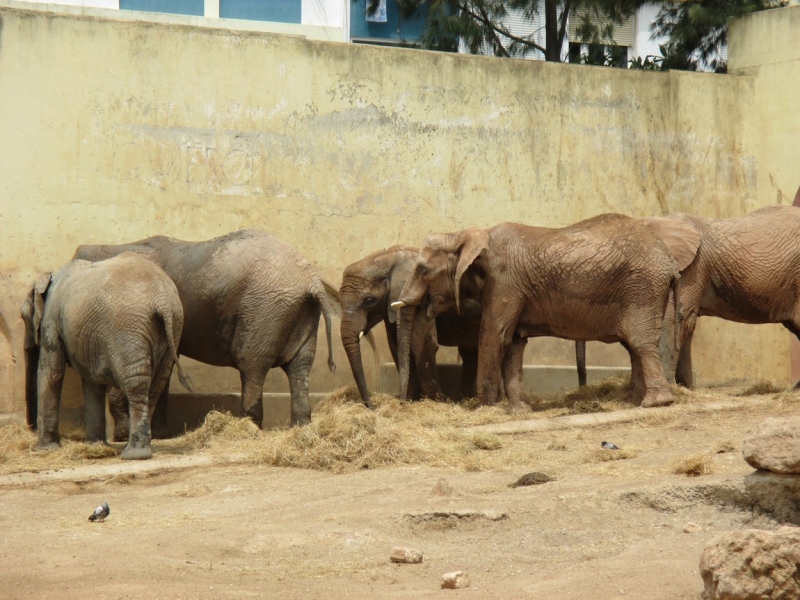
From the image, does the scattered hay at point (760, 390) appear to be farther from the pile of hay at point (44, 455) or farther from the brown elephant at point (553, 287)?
the pile of hay at point (44, 455)

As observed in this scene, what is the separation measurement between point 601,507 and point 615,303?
4.96 meters

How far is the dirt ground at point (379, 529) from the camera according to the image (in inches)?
254

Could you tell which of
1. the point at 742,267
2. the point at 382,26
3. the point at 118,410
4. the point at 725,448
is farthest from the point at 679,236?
the point at 382,26

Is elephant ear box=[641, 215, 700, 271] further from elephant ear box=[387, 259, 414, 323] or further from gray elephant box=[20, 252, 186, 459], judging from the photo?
gray elephant box=[20, 252, 186, 459]

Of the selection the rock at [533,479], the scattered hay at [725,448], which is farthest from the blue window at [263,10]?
the rock at [533,479]

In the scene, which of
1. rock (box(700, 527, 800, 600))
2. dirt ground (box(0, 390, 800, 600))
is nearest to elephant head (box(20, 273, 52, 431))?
dirt ground (box(0, 390, 800, 600))

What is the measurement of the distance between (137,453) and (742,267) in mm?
6359

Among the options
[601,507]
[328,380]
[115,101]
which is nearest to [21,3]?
[115,101]

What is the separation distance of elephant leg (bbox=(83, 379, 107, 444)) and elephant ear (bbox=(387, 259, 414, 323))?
3.26 m

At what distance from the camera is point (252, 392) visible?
12234 mm

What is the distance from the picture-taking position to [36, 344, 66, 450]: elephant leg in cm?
1115

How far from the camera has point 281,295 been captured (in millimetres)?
12125

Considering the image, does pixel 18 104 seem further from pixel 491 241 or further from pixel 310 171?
pixel 491 241

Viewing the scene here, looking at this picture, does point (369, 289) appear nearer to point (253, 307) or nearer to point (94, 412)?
point (253, 307)
